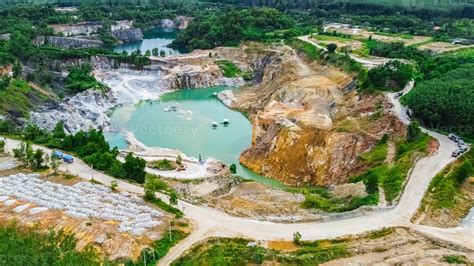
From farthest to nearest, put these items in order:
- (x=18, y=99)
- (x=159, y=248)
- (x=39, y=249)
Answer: (x=18, y=99) < (x=159, y=248) < (x=39, y=249)

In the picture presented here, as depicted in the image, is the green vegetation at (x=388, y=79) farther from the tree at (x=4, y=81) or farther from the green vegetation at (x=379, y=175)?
the tree at (x=4, y=81)

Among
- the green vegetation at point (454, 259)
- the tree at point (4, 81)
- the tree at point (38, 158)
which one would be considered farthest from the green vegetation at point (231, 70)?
the green vegetation at point (454, 259)

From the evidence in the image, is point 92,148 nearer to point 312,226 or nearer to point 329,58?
point 312,226

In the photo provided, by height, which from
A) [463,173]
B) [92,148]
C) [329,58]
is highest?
[329,58]

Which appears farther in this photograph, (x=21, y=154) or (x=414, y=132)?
(x=414, y=132)

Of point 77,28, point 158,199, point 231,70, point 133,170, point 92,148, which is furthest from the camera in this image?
point 77,28

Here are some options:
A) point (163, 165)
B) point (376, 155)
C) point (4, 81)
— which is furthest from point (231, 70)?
point (376, 155)

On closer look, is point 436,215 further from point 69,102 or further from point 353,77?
point 69,102
